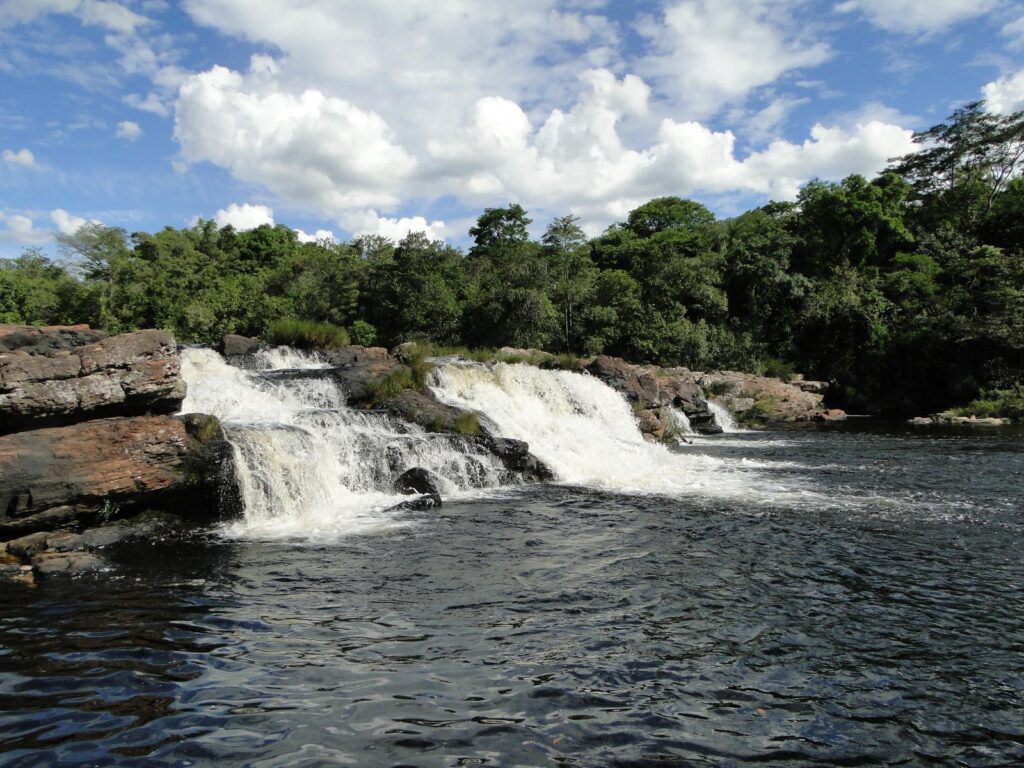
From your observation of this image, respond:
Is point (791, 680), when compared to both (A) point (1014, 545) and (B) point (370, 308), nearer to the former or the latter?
(A) point (1014, 545)

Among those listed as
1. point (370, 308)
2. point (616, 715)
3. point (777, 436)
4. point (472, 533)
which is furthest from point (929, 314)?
point (616, 715)

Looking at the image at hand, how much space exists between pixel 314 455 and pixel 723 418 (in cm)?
2196

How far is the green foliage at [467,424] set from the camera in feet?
52.3

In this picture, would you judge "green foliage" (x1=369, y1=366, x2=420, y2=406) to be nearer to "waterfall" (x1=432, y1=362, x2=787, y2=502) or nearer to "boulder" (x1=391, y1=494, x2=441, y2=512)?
"waterfall" (x1=432, y1=362, x2=787, y2=502)

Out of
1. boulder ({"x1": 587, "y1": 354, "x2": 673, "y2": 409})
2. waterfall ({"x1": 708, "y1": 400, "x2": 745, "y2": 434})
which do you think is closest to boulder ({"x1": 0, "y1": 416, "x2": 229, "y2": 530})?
boulder ({"x1": 587, "y1": 354, "x2": 673, "y2": 409})

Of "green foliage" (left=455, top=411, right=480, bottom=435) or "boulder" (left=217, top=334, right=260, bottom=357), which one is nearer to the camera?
"green foliage" (left=455, top=411, right=480, bottom=435)

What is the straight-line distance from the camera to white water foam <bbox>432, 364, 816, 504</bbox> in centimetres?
1388

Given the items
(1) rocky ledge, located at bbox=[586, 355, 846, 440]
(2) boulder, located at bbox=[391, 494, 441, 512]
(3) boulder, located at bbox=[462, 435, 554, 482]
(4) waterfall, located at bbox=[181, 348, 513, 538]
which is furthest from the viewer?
(1) rocky ledge, located at bbox=[586, 355, 846, 440]

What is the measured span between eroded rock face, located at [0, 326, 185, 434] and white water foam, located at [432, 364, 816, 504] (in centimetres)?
801

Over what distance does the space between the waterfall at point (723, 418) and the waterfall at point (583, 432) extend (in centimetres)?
730

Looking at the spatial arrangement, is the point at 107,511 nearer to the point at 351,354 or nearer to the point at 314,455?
the point at 314,455

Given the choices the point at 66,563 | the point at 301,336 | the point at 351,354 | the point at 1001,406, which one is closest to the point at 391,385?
the point at 351,354

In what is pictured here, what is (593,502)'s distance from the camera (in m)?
12.4

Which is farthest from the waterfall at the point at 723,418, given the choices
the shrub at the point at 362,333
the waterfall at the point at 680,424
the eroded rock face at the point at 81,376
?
the eroded rock face at the point at 81,376
